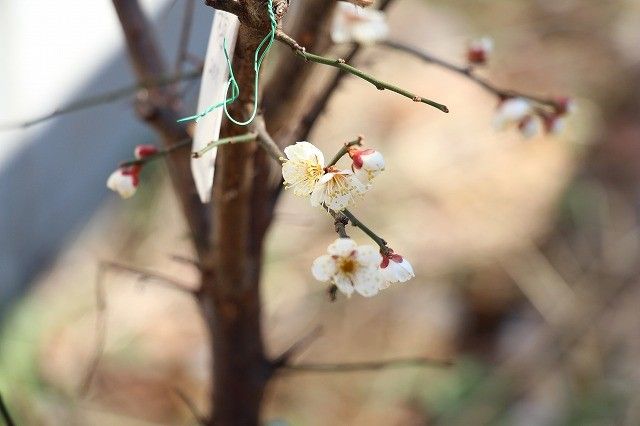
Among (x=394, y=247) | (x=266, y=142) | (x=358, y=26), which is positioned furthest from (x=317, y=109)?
(x=394, y=247)

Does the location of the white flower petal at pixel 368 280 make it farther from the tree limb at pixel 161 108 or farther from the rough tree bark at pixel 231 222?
the tree limb at pixel 161 108

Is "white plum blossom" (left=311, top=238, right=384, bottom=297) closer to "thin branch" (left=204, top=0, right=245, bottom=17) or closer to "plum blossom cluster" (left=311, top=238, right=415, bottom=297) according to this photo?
"plum blossom cluster" (left=311, top=238, right=415, bottom=297)

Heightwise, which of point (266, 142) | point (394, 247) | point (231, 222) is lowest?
point (394, 247)

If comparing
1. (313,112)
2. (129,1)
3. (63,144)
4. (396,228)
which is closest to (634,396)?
(396,228)

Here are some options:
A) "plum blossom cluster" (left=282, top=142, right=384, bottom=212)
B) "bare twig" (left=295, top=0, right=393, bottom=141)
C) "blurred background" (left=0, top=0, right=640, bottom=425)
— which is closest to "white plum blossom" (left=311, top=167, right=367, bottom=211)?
"plum blossom cluster" (left=282, top=142, right=384, bottom=212)

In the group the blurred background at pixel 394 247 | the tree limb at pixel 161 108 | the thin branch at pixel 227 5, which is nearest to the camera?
the thin branch at pixel 227 5

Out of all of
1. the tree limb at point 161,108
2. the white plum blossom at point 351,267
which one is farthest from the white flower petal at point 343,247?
the tree limb at point 161,108

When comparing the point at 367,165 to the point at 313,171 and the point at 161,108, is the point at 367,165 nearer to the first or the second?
the point at 313,171
